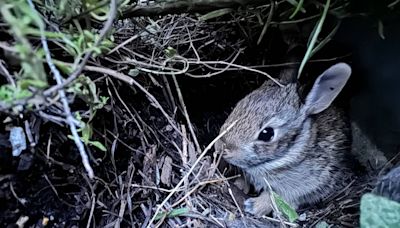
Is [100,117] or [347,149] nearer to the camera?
[100,117]

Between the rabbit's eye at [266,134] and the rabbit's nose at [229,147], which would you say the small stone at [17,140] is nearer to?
the rabbit's nose at [229,147]

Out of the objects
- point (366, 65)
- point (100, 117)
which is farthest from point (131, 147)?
point (366, 65)

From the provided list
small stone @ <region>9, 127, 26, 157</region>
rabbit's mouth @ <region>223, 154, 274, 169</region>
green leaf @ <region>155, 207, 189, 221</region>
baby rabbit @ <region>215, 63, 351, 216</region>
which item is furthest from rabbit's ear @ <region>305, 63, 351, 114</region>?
small stone @ <region>9, 127, 26, 157</region>

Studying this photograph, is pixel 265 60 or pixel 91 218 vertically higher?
pixel 265 60

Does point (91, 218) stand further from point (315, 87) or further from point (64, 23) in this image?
point (315, 87)

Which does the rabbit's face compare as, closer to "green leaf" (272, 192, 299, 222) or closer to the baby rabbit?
the baby rabbit

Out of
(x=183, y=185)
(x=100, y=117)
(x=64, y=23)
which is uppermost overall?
(x=64, y=23)

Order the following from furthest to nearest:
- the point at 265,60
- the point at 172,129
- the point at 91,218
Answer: the point at 265,60, the point at 172,129, the point at 91,218

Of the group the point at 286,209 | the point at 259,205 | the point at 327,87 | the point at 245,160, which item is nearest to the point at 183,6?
the point at 245,160
